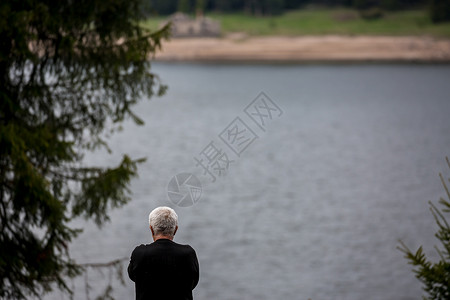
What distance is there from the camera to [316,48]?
97.1 meters

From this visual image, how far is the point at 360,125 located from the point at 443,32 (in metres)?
55.3

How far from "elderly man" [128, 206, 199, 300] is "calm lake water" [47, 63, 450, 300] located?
41.5 feet

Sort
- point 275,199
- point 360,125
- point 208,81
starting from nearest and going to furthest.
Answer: point 275,199 → point 360,125 → point 208,81

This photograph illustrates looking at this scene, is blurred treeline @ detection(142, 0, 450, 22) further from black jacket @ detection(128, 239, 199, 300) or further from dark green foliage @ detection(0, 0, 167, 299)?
black jacket @ detection(128, 239, 199, 300)

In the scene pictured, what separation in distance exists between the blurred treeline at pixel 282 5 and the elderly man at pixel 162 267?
9683cm

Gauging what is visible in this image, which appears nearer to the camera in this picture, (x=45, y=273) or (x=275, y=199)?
(x=45, y=273)

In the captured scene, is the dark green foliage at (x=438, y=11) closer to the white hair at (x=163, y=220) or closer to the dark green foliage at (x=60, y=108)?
the dark green foliage at (x=60, y=108)

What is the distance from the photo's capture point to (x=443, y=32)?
340ft

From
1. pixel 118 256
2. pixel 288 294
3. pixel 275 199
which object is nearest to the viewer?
pixel 288 294

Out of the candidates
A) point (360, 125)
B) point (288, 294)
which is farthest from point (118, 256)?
point (360, 125)

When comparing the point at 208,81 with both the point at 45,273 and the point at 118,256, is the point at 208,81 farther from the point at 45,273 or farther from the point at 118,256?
the point at 45,273

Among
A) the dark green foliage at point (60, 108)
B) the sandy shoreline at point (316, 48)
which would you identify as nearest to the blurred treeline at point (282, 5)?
the sandy shoreline at point (316, 48)

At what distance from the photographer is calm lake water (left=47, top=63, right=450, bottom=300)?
65.2ft

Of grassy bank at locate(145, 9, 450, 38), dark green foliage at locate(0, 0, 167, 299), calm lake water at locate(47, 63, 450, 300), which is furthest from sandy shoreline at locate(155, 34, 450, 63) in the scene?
dark green foliage at locate(0, 0, 167, 299)
